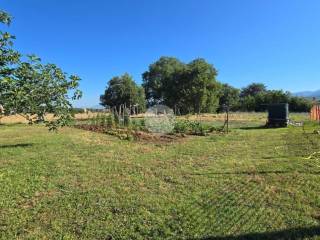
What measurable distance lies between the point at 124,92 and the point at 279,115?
153 ft

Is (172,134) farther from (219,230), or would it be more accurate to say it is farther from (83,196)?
(219,230)

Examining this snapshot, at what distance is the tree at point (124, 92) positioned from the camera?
6494 centimetres

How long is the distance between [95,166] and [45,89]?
562 centimetres

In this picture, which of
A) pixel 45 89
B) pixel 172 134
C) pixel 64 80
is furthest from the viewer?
pixel 172 134

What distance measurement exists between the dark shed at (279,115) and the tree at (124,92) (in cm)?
4245

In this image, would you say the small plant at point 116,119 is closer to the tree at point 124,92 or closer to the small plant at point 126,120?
the small plant at point 126,120

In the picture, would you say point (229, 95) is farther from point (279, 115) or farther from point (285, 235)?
point (285, 235)

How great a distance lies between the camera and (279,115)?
70.7 ft

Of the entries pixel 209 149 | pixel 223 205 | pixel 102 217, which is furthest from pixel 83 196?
pixel 209 149

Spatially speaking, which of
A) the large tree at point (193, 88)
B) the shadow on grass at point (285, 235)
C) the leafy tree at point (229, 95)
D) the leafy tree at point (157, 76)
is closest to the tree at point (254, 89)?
the leafy tree at point (229, 95)

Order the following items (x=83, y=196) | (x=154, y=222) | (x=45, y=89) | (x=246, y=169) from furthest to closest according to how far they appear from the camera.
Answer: (x=246, y=169)
(x=83, y=196)
(x=154, y=222)
(x=45, y=89)

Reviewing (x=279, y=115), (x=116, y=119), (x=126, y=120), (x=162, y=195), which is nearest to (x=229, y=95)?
(x=279, y=115)

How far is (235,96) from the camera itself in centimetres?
8350

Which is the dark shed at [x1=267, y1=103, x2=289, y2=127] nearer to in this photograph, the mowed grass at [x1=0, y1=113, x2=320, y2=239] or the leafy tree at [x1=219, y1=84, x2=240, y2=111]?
the mowed grass at [x1=0, y1=113, x2=320, y2=239]
